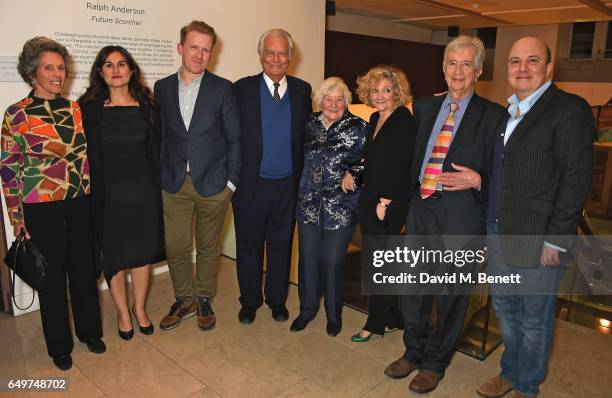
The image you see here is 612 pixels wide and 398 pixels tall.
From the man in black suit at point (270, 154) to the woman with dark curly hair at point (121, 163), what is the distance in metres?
0.51

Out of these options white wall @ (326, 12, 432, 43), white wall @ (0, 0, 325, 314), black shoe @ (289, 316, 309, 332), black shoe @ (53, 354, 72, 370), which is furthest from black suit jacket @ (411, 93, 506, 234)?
white wall @ (326, 12, 432, 43)

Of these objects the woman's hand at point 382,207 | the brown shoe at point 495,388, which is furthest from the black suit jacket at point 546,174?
the brown shoe at point 495,388

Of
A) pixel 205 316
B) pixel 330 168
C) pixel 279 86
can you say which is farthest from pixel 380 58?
pixel 205 316

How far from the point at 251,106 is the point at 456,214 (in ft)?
4.41

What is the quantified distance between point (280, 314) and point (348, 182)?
42.8 inches

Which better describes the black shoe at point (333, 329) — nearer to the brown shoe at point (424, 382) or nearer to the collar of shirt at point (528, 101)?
the brown shoe at point (424, 382)

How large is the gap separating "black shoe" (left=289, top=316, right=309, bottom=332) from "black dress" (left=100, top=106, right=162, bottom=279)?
971 mm

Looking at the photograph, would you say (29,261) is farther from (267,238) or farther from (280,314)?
(280,314)

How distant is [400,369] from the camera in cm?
253

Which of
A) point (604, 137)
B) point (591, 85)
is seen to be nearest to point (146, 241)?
point (604, 137)

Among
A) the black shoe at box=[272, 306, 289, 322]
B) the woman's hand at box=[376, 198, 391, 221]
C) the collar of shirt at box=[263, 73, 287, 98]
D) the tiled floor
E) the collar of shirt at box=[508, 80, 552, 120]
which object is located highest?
the collar of shirt at box=[263, 73, 287, 98]

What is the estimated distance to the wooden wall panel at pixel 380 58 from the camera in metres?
7.53

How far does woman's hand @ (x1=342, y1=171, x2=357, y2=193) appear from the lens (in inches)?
104

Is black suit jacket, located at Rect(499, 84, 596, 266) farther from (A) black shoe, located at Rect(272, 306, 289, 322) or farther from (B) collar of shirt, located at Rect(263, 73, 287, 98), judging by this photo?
(A) black shoe, located at Rect(272, 306, 289, 322)
